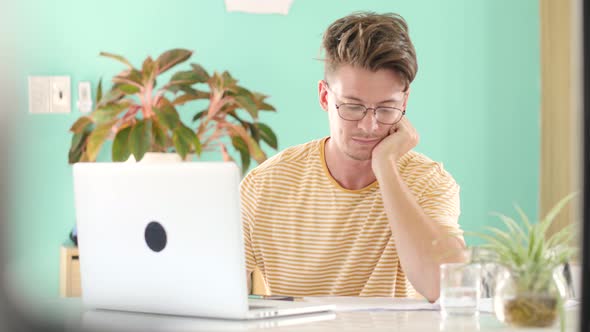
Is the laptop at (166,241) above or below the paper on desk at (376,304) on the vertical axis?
above

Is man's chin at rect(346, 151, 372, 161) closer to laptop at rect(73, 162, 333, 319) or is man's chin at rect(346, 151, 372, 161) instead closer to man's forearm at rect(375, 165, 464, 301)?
man's forearm at rect(375, 165, 464, 301)

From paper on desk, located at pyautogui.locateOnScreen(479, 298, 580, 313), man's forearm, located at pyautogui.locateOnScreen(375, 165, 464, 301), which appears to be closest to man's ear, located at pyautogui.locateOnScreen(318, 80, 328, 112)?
man's forearm, located at pyautogui.locateOnScreen(375, 165, 464, 301)

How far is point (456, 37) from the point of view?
359cm

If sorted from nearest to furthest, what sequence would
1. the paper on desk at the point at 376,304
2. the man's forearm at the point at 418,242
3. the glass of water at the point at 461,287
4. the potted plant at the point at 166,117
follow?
the glass of water at the point at 461,287 < the paper on desk at the point at 376,304 < the man's forearm at the point at 418,242 < the potted plant at the point at 166,117

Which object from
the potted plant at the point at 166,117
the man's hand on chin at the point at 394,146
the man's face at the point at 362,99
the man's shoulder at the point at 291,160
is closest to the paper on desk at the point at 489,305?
the man's hand on chin at the point at 394,146

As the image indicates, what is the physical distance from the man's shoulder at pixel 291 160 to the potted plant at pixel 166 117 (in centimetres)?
97

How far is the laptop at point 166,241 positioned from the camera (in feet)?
3.61

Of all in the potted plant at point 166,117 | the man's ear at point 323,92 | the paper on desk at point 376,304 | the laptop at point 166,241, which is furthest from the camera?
the potted plant at point 166,117

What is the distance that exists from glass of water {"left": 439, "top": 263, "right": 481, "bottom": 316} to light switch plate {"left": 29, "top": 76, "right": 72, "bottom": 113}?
2420 millimetres

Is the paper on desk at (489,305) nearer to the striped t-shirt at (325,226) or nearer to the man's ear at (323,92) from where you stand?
the striped t-shirt at (325,226)

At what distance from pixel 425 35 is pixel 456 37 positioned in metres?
0.15

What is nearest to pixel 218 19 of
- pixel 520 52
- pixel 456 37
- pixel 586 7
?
pixel 456 37

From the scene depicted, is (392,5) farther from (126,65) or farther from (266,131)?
(126,65)

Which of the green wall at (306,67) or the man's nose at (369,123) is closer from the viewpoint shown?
the man's nose at (369,123)
